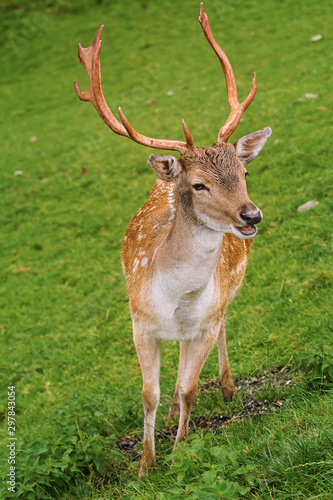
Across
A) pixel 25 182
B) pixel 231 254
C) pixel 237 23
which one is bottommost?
pixel 25 182

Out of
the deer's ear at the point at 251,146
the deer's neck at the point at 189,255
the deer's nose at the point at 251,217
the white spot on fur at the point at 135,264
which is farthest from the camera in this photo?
the white spot on fur at the point at 135,264

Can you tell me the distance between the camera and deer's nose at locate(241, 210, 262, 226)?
3.43 meters

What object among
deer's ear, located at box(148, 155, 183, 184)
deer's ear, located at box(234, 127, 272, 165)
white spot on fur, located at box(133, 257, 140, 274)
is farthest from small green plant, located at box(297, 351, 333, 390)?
deer's ear, located at box(148, 155, 183, 184)

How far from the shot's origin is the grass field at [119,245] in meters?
3.88

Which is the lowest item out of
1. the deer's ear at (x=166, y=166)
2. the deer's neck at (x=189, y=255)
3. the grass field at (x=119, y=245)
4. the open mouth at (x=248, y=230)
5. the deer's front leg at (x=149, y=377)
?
the grass field at (x=119, y=245)

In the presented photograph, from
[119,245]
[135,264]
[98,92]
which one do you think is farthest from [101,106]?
[119,245]

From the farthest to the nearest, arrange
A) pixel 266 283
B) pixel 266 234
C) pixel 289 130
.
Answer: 1. pixel 289 130
2. pixel 266 234
3. pixel 266 283

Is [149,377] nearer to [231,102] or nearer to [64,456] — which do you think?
[64,456]

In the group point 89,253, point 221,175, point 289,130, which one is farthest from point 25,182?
point 221,175

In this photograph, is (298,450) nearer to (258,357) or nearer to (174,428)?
(174,428)

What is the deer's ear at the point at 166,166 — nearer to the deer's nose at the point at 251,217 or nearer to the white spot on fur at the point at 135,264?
the deer's nose at the point at 251,217

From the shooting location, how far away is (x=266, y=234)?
309 inches

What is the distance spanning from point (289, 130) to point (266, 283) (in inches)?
166

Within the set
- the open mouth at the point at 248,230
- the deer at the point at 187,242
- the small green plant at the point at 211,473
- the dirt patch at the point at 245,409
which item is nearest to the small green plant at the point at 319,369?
the dirt patch at the point at 245,409
